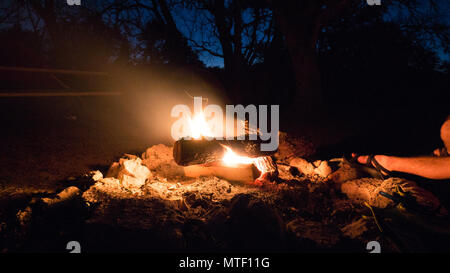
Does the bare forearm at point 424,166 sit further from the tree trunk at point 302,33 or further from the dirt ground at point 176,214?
the tree trunk at point 302,33

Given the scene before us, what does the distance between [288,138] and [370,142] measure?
2.25 metres

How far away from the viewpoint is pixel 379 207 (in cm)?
230

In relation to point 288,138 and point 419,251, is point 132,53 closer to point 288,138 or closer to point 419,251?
point 288,138

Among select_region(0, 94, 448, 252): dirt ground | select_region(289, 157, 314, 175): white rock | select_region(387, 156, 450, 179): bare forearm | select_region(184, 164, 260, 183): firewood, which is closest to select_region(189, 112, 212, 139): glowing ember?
select_region(184, 164, 260, 183): firewood

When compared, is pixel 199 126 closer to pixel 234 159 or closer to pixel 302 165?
pixel 234 159

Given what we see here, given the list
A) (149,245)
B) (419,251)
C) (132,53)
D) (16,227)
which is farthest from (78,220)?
(132,53)

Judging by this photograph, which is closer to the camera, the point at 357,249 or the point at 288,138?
the point at 357,249

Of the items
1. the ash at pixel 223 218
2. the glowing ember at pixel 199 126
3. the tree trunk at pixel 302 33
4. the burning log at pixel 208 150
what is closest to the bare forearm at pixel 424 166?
the ash at pixel 223 218

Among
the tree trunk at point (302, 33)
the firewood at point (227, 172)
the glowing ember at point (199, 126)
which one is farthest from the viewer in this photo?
the tree trunk at point (302, 33)

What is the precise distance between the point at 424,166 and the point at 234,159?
2295 mm

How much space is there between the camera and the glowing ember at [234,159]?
11.3 feet

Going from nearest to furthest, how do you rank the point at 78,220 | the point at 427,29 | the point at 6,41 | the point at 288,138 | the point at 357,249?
1. the point at 357,249
2. the point at 78,220
3. the point at 288,138
4. the point at 427,29
5. the point at 6,41

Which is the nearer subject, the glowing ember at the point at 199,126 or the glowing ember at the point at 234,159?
the glowing ember at the point at 234,159

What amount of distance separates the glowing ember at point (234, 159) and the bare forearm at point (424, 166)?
1807 millimetres
